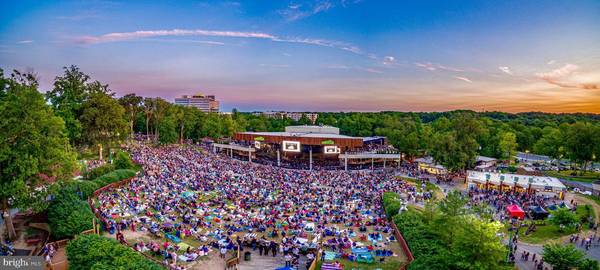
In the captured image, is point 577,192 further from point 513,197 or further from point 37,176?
point 37,176

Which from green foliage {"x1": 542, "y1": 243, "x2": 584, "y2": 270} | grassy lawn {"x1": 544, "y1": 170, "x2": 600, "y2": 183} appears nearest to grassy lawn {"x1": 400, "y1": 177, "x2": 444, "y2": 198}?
green foliage {"x1": 542, "y1": 243, "x2": 584, "y2": 270}

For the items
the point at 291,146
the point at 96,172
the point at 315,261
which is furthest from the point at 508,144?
the point at 96,172

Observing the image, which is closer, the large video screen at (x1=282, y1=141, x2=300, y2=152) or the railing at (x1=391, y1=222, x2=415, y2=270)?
the railing at (x1=391, y1=222, x2=415, y2=270)

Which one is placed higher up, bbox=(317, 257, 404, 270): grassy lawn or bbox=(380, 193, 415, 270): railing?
bbox=(380, 193, 415, 270): railing

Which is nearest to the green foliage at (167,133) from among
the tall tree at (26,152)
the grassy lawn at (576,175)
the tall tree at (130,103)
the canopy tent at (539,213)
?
the tall tree at (130,103)

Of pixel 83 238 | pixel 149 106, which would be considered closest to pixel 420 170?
pixel 83 238

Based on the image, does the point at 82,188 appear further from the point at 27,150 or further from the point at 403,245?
the point at 403,245

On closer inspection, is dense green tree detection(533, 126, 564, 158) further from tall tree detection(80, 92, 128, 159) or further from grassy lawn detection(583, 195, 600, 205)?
tall tree detection(80, 92, 128, 159)
